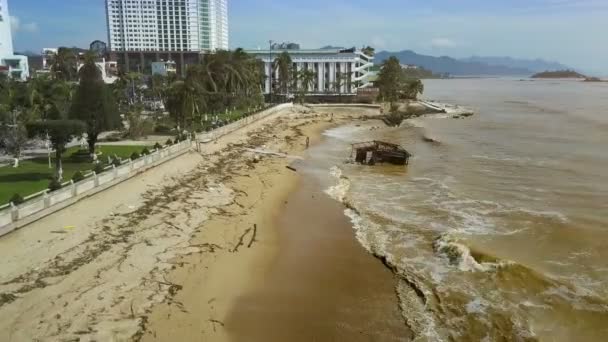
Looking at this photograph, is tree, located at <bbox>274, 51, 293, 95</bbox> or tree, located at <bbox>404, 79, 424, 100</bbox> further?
tree, located at <bbox>404, 79, 424, 100</bbox>

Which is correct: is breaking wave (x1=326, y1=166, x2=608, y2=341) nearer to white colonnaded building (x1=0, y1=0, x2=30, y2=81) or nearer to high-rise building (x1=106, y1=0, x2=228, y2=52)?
white colonnaded building (x1=0, y1=0, x2=30, y2=81)

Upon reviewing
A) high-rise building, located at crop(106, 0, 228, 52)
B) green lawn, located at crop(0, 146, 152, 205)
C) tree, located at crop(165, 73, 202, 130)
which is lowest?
green lawn, located at crop(0, 146, 152, 205)

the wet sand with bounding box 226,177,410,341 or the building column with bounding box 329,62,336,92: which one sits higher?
the building column with bounding box 329,62,336,92

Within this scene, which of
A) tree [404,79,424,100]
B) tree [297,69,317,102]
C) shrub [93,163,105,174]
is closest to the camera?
shrub [93,163,105,174]

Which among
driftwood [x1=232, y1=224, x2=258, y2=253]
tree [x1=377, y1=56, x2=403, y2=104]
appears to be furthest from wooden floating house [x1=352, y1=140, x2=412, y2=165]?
tree [x1=377, y1=56, x2=403, y2=104]

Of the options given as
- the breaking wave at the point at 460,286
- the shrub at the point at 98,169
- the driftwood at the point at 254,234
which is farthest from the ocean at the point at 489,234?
the shrub at the point at 98,169

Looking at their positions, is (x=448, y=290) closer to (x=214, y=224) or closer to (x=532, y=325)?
(x=532, y=325)
